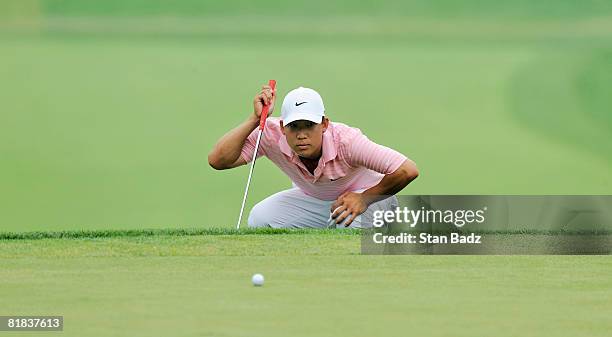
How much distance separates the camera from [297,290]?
180 inches

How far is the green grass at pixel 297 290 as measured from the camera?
3.98 metres

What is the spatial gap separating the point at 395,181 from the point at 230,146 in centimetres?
93

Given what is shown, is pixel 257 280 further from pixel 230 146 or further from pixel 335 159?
pixel 230 146

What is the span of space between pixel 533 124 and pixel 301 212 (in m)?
4.85

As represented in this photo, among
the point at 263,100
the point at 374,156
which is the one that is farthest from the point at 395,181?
the point at 263,100

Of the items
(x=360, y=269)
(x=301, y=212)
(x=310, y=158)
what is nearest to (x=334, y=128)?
(x=310, y=158)

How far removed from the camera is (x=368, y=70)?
13477 mm

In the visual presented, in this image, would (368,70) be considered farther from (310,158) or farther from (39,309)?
(39,309)

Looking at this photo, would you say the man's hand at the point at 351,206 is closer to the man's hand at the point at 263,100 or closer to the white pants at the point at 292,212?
the man's hand at the point at 263,100

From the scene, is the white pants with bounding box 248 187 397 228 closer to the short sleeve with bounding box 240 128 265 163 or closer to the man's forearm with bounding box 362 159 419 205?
the short sleeve with bounding box 240 128 265 163

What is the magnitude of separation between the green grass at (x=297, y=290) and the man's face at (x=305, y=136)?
4.52 ft

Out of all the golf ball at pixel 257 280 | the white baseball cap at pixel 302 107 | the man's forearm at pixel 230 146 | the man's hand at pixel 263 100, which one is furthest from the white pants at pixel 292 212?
the golf ball at pixel 257 280

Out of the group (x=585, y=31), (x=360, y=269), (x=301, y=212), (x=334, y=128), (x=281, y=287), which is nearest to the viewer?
(x=281, y=287)

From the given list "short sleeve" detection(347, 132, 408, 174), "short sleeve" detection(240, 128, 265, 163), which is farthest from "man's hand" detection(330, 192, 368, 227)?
"short sleeve" detection(240, 128, 265, 163)
